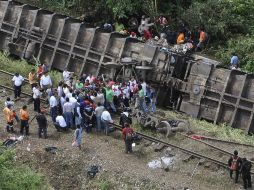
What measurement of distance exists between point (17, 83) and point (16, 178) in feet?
25.8

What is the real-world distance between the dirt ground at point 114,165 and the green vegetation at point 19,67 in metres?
4.96

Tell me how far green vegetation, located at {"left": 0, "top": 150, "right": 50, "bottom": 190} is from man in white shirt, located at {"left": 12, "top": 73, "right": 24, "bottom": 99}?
5318 millimetres

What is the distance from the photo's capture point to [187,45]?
995 inches

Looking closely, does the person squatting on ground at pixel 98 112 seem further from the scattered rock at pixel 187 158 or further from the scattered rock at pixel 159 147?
the scattered rock at pixel 187 158

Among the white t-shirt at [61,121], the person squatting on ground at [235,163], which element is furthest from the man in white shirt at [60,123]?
the person squatting on ground at [235,163]

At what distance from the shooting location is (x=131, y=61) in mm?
24203

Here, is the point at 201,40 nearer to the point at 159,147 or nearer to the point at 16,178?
the point at 159,147

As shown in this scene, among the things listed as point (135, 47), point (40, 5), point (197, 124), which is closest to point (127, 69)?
point (135, 47)

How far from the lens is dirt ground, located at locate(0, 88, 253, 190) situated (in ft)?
60.0

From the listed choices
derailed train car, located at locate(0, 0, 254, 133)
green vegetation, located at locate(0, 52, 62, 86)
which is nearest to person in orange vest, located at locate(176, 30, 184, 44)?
derailed train car, located at locate(0, 0, 254, 133)

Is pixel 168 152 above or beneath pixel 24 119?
above

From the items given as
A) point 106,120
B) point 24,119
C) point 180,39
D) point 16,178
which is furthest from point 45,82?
point 16,178

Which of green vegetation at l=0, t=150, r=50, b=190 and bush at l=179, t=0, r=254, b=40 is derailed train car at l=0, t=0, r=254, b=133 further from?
green vegetation at l=0, t=150, r=50, b=190

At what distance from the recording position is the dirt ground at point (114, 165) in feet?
60.0
